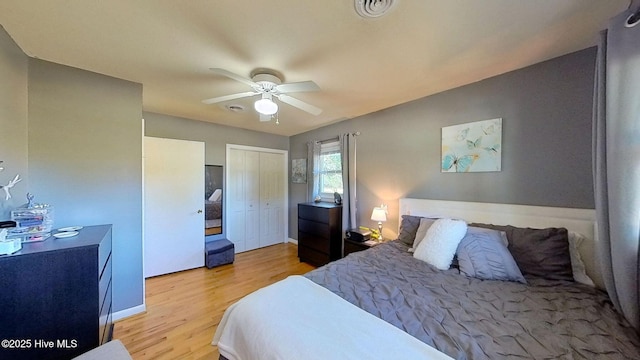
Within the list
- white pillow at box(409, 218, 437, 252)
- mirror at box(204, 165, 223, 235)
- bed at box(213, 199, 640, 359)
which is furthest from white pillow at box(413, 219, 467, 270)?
mirror at box(204, 165, 223, 235)

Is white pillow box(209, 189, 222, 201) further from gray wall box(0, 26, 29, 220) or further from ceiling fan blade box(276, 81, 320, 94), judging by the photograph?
ceiling fan blade box(276, 81, 320, 94)

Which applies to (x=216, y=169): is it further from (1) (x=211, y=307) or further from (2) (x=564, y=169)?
(2) (x=564, y=169)

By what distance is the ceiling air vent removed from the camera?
1245 millimetres

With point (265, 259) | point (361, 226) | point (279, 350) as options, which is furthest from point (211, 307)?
point (361, 226)

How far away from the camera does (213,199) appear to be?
153 inches

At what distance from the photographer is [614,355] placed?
900mm

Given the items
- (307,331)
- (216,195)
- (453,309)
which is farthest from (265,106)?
(216,195)

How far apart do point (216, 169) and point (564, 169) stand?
174 inches

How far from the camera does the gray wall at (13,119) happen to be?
1507mm

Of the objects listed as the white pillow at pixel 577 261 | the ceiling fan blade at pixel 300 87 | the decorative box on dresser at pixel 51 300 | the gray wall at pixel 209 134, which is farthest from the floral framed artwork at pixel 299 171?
the white pillow at pixel 577 261

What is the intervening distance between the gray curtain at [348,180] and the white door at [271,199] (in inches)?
67.3

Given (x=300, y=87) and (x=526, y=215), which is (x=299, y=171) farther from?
(x=526, y=215)

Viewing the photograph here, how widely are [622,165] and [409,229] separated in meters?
1.52

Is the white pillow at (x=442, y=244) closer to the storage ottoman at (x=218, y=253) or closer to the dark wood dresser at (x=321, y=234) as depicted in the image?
the dark wood dresser at (x=321, y=234)
